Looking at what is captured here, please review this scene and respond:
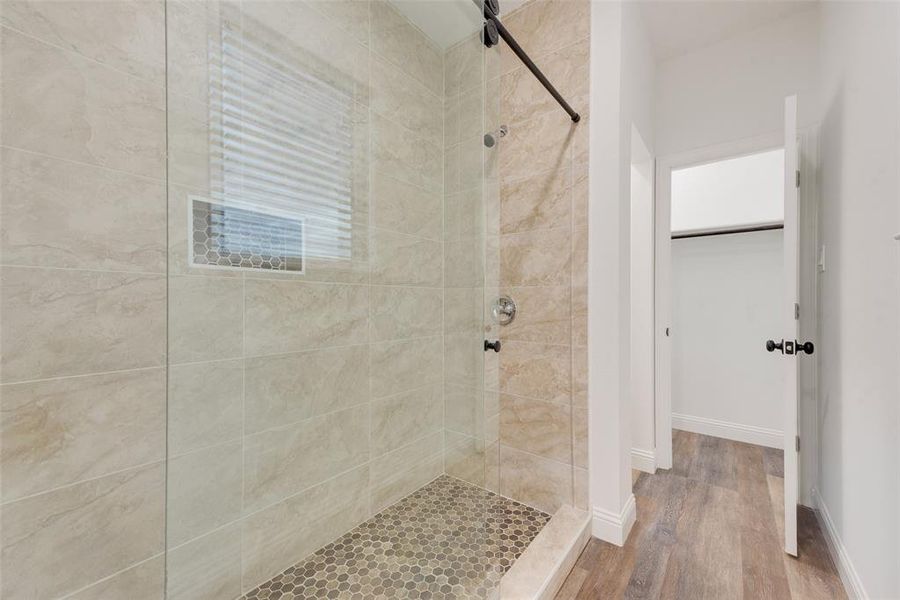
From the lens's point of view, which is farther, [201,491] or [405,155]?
[405,155]

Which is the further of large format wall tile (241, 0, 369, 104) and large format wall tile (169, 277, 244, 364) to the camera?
Result: large format wall tile (241, 0, 369, 104)

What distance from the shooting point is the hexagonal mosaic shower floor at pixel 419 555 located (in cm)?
121

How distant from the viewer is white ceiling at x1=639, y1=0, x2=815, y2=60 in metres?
1.90

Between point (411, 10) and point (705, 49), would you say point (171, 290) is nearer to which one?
point (411, 10)

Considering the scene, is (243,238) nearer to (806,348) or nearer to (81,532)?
(81,532)

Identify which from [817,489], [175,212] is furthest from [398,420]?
[817,489]

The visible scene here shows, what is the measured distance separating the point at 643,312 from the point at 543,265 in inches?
37.9

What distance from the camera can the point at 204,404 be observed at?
1.03 m

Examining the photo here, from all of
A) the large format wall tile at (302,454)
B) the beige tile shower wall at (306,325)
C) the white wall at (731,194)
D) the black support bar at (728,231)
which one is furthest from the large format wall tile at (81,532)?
the black support bar at (728,231)

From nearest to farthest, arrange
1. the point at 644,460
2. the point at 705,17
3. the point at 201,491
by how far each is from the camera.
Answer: the point at 201,491
the point at 705,17
the point at 644,460

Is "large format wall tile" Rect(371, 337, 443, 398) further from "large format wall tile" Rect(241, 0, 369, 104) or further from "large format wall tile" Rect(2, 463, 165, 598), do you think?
"large format wall tile" Rect(241, 0, 369, 104)

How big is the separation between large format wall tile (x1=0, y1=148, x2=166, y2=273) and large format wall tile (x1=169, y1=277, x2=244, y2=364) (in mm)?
176

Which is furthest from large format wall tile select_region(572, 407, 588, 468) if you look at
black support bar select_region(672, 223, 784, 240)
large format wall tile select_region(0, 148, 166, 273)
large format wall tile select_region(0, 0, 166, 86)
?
black support bar select_region(672, 223, 784, 240)

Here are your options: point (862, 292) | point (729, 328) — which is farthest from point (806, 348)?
point (729, 328)
